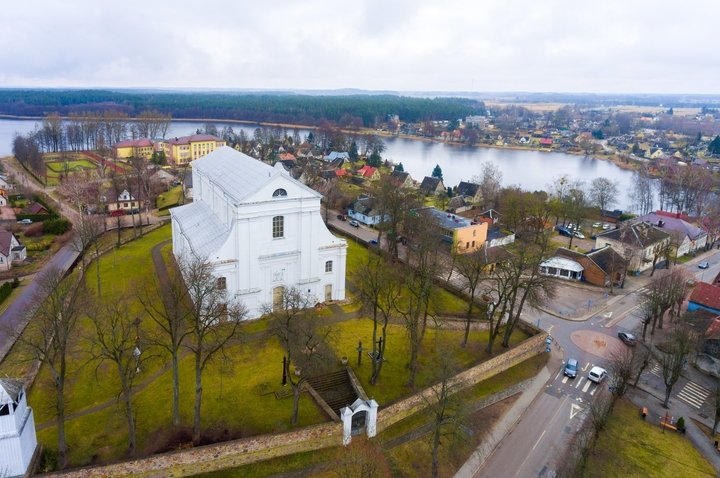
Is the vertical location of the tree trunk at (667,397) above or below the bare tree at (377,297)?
below

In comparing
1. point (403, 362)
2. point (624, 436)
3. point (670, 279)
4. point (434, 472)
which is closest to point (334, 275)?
point (403, 362)

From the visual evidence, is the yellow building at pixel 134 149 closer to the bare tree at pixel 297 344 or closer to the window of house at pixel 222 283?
the window of house at pixel 222 283

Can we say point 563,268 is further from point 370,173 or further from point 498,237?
point 370,173

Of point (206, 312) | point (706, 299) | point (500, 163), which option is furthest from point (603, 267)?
point (500, 163)

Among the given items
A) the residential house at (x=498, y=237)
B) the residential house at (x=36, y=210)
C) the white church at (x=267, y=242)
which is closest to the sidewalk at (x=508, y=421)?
the white church at (x=267, y=242)

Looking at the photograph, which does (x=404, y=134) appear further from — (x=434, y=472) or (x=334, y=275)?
(x=434, y=472)

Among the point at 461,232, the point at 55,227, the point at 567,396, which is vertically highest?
the point at 461,232

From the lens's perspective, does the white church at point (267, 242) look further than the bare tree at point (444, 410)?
Yes

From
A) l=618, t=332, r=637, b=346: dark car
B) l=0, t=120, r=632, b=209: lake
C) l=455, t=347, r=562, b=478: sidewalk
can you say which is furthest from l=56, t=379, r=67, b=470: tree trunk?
l=0, t=120, r=632, b=209: lake
